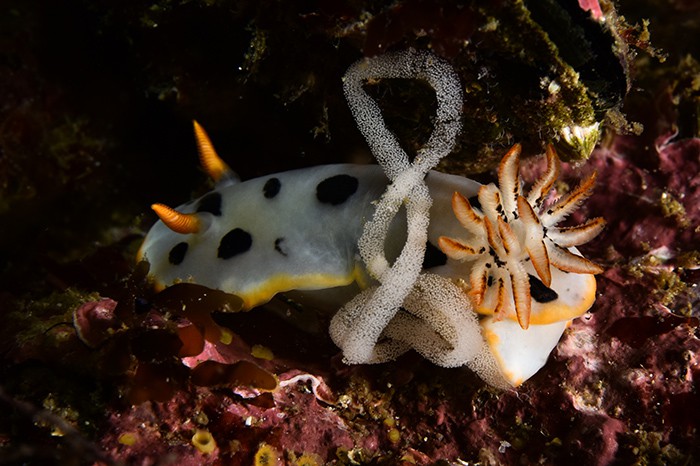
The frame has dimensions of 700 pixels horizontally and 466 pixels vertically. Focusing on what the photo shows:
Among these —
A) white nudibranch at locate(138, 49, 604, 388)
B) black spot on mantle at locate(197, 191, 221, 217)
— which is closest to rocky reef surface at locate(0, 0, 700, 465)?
white nudibranch at locate(138, 49, 604, 388)

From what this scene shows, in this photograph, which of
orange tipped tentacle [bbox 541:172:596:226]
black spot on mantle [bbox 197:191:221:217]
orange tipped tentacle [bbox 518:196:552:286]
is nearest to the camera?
orange tipped tentacle [bbox 518:196:552:286]

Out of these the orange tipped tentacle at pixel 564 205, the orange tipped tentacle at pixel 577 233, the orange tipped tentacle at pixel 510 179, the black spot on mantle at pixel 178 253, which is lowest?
the black spot on mantle at pixel 178 253

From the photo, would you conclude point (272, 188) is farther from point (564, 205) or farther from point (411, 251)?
point (564, 205)

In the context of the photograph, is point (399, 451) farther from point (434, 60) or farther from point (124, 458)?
point (434, 60)

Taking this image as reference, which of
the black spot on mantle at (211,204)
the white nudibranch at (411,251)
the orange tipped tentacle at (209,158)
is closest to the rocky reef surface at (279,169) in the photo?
the white nudibranch at (411,251)

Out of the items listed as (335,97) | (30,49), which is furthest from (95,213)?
(335,97)

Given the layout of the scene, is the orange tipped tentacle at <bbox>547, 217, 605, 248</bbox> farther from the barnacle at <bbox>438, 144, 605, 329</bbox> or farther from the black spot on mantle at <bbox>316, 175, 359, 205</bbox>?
the black spot on mantle at <bbox>316, 175, 359, 205</bbox>

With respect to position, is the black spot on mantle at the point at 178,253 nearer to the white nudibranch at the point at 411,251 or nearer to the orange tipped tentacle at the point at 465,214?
the white nudibranch at the point at 411,251

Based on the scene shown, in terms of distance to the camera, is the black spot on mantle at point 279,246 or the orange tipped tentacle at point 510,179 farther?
the black spot on mantle at point 279,246

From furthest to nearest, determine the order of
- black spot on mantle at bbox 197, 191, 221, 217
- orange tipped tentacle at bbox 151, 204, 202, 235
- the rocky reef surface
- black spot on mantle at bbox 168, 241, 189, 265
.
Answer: black spot on mantle at bbox 197, 191, 221, 217, black spot on mantle at bbox 168, 241, 189, 265, orange tipped tentacle at bbox 151, 204, 202, 235, the rocky reef surface
